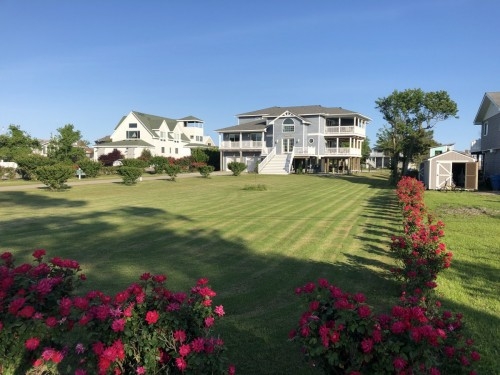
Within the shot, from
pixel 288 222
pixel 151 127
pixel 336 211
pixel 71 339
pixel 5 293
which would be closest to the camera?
pixel 5 293

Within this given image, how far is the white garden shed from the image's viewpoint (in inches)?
1018

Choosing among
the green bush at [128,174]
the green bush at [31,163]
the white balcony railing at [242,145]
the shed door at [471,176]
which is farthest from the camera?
the white balcony railing at [242,145]

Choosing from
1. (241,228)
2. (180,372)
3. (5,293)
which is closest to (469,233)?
(241,228)

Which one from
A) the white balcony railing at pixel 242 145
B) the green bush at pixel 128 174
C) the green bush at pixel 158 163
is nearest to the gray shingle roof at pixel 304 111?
the white balcony railing at pixel 242 145

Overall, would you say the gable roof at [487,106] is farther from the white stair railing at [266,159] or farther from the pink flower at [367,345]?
the pink flower at [367,345]

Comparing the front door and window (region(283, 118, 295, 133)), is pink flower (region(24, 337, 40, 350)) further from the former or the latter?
window (region(283, 118, 295, 133))

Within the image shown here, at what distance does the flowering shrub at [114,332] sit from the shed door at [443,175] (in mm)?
27263

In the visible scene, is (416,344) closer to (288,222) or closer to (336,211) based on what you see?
(288,222)

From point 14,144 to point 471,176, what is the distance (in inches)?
1743

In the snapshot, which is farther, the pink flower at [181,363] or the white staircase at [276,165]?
the white staircase at [276,165]

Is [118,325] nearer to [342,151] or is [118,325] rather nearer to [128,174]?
[128,174]

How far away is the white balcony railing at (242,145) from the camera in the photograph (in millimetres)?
54094

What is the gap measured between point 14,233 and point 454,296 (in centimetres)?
1088

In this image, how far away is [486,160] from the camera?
32.5m
